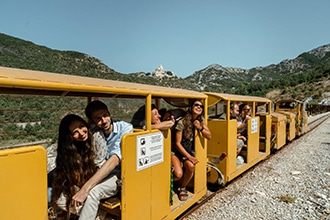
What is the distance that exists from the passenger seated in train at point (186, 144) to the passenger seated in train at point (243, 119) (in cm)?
236

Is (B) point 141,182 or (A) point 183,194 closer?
(B) point 141,182

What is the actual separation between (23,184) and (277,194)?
17.5 ft

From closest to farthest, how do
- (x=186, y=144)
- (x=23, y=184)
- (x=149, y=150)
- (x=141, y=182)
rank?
(x=23, y=184), (x=141, y=182), (x=149, y=150), (x=186, y=144)

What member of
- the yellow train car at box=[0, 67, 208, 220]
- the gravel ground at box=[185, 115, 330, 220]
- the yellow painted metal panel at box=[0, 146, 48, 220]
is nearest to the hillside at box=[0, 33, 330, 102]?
the gravel ground at box=[185, 115, 330, 220]

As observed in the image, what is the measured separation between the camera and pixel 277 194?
5633 millimetres

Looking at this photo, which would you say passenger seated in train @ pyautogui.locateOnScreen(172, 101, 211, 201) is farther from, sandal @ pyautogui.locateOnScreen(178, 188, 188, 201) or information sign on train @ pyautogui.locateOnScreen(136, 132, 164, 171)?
information sign on train @ pyautogui.locateOnScreen(136, 132, 164, 171)

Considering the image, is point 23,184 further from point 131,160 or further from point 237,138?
point 237,138

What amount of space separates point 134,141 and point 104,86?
80 centimetres

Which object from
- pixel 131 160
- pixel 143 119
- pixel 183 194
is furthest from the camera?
pixel 183 194

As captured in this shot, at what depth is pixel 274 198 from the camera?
541 centimetres

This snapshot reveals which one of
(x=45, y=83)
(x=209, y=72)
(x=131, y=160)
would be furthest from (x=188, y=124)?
(x=209, y=72)

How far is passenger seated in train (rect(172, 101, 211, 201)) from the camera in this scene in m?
4.57

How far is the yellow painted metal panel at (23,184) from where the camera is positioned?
5.98ft

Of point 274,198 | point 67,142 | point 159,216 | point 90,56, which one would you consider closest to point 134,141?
point 67,142
